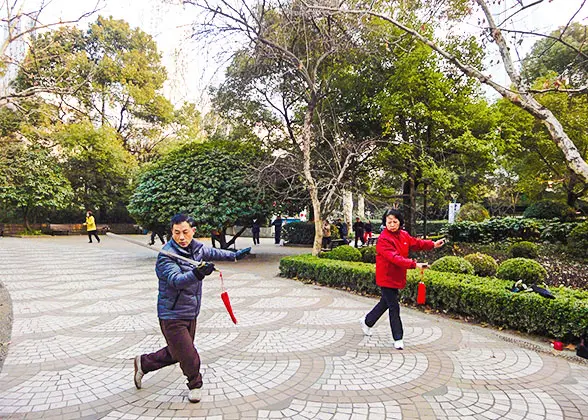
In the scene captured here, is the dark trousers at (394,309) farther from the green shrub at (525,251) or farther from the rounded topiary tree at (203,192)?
the green shrub at (525,251)

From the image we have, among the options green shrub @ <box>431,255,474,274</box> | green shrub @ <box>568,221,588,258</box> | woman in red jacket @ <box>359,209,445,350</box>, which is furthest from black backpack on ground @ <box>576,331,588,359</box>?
green shrub @ <box>568,221,588,258</box>

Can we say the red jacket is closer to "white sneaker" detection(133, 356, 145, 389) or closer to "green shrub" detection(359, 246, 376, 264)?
"white sneaker" detection(133, 356, 145, 389)

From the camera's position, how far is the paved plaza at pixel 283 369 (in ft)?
9.68

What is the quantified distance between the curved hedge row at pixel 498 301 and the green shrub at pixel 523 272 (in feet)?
1.92

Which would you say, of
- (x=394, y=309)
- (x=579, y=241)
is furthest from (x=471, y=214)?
(x=394, y=309)

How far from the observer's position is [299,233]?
1797 centimetres

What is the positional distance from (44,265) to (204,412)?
10.4m

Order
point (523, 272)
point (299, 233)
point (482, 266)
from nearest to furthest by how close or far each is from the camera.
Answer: point (523, 272) < point (482, 266) < point (299, 233)

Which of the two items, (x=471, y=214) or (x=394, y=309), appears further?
(x=471, y=214)

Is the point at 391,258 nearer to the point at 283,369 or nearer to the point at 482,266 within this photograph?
the point at 283,369

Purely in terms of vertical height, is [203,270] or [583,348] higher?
[203,270]

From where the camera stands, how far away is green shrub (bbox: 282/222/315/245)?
17500 mm

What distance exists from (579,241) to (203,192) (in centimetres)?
1069

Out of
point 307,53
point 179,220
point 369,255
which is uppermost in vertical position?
point 307,53
